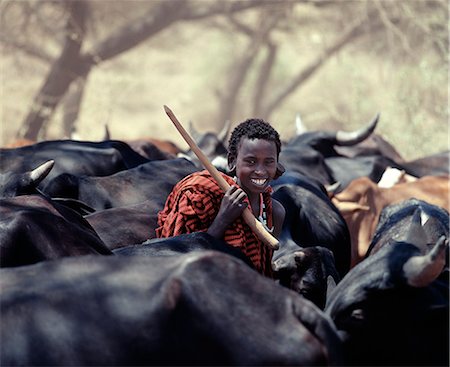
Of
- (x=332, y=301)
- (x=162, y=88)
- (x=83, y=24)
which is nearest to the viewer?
(x=332, y=301)

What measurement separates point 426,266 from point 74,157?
12.7ft

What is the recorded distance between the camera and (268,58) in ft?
85.4

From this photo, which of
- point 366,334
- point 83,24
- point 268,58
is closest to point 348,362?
point 366,334

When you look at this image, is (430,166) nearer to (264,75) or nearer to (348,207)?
(348,207)

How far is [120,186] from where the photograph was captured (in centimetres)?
617

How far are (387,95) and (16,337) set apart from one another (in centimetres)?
1939

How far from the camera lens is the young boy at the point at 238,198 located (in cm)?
452

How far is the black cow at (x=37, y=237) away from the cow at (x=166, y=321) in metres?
0.73

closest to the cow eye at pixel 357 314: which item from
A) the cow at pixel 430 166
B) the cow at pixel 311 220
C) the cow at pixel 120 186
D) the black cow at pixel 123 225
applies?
the black cow at pixel 123 225

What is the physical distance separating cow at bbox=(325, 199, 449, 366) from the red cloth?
901 millimetres

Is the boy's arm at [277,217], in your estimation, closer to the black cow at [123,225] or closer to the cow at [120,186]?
the black cow at [123,225]

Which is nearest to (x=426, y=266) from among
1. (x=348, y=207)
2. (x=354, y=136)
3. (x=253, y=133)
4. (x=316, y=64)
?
(x=253, y=133)

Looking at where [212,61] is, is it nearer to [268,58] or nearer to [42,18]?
[268,58]

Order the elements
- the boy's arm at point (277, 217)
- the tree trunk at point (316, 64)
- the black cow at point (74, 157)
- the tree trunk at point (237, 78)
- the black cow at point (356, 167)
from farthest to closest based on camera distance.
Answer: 1. the tree trunk at point (237, 78)
2. the tree trunk at point (316, 64)
3. the black cow at point (356, 167)
4. the black cow at point (74, 157)
5. the boy's arm at point (277, 217)
